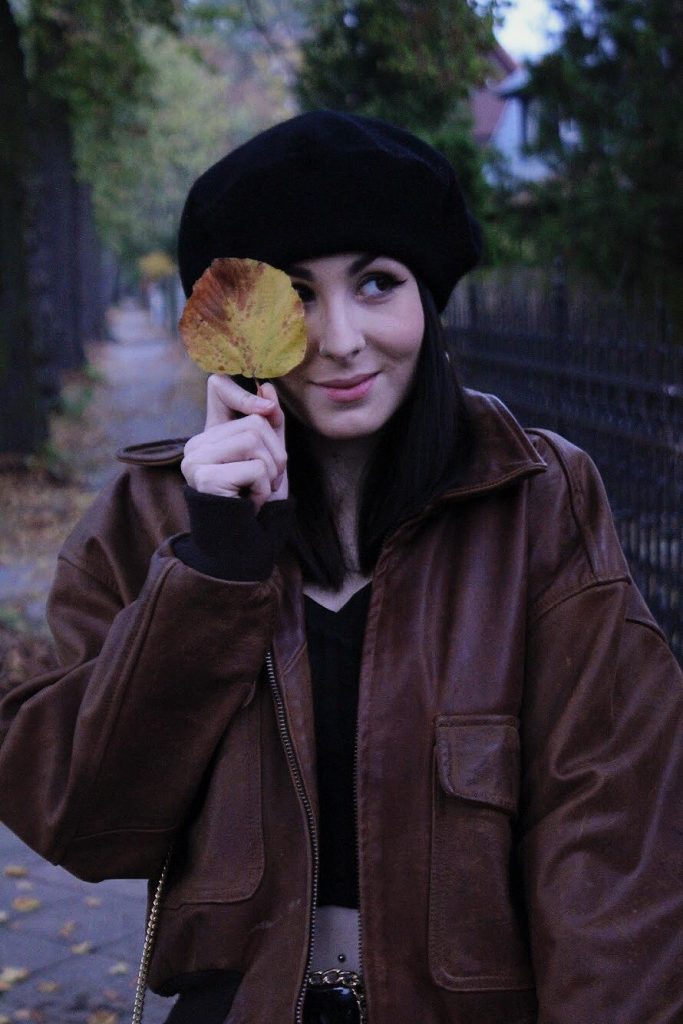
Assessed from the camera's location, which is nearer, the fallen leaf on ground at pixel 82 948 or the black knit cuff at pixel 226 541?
the black knit cuff at pixel 226 541

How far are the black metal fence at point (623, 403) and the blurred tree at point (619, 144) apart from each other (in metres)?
5.94

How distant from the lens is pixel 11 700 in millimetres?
1990

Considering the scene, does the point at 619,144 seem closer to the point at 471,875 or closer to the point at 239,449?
the point at 239,449

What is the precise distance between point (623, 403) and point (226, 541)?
3.49 meters

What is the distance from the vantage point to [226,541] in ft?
6.08

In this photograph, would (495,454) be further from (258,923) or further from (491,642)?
(258,923)


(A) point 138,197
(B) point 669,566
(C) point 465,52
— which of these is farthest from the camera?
(A) point 138,197

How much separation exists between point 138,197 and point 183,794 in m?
43.3

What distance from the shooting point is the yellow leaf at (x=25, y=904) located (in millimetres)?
4355

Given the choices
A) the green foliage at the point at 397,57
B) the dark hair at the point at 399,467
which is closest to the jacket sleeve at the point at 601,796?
the dark hair at the point at 399,467

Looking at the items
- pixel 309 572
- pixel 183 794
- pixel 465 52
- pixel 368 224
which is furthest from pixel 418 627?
pixel 465 52

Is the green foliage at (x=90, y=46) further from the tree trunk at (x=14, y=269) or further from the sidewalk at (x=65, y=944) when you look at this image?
the sidewalk at (x=65, y=944)

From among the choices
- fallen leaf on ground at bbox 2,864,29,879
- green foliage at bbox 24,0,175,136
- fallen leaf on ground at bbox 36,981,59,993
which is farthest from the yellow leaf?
green foliage at bbox 24,0,175,136

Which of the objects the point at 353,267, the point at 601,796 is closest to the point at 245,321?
the point at 353,267
